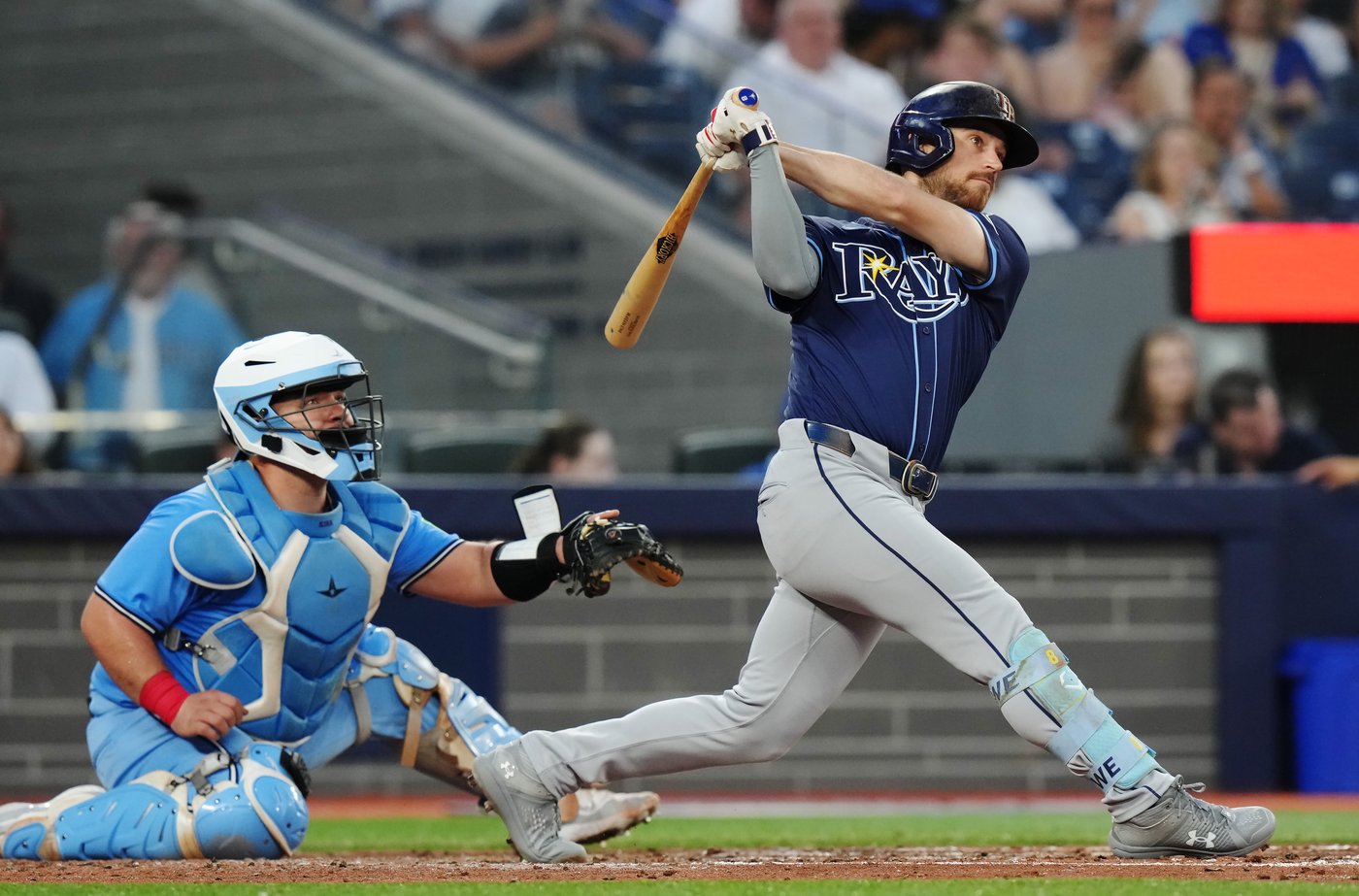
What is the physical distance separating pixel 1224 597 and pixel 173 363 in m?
4.64

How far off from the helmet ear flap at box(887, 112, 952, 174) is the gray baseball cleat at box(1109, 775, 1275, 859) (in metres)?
1.46

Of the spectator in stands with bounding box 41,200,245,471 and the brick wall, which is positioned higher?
the spectator in stands with bounding box 41,200,245,471

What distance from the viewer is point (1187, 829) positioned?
12.8 feet

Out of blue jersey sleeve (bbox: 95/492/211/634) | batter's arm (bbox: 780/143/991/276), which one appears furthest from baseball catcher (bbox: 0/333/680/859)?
batter's arm (bbox: 780/143/991/276)

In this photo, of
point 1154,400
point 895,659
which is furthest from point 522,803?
point 1154,400

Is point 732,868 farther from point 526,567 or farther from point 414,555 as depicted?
point 414,555

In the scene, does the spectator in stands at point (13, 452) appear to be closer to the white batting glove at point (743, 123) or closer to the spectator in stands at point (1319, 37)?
the white batting glove at point (743, 123)

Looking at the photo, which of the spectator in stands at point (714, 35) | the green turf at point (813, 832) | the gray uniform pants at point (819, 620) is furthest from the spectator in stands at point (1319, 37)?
the gray uniform pants at point (819, 620)

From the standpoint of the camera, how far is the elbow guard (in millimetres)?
4574

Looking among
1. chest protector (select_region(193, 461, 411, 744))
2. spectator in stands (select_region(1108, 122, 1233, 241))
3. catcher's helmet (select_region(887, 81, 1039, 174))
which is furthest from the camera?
spectator in stands (select_region(1108, 122, 1233, 241))

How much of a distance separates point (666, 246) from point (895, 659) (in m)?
3.45

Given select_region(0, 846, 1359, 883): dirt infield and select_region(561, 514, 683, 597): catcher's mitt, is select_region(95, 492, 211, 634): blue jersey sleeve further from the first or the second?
select_region(561, 514, 683, 597): catcher's mitt

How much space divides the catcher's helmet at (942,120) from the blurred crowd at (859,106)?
182 inches

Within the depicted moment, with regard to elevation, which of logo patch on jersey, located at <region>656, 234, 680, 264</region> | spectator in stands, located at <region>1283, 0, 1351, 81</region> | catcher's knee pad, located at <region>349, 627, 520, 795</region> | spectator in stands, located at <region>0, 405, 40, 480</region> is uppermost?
spectator in stands, located at <region>1283, 0, 1351, 81</region>
